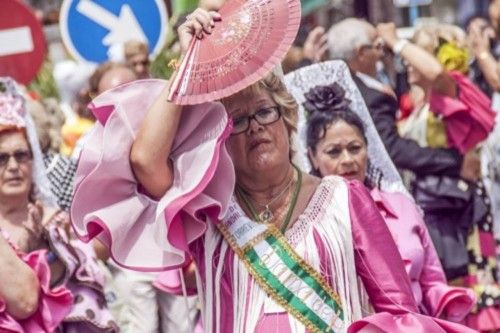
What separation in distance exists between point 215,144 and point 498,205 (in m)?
5.51

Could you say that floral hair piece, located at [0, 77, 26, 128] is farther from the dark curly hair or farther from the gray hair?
the gray hair

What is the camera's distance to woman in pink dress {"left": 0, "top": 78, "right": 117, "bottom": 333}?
21.6ft

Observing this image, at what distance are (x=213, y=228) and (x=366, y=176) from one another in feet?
6.48

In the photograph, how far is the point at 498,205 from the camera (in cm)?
1038

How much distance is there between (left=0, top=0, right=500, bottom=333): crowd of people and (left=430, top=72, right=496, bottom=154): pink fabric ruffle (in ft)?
0.03

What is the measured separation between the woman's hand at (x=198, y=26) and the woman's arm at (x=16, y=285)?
4.91 feet

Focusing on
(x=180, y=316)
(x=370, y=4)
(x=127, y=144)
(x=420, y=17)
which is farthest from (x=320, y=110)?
(x=370, y=4)

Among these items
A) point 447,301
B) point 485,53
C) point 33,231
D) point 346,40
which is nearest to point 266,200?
point 447,301

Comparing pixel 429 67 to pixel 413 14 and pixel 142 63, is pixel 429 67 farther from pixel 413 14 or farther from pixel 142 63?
pixel 413 14

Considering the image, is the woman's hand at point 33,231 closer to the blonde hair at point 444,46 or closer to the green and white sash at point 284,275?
the green and white sash at point 284,275

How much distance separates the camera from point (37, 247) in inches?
272

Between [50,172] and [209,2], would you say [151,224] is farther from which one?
[50,172]

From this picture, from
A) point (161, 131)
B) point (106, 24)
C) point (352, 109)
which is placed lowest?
point (352, 109)

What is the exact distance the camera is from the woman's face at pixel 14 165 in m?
7.14
